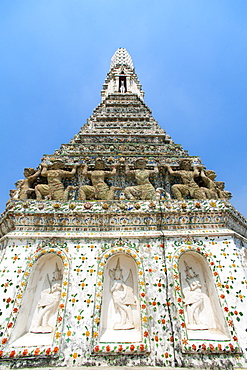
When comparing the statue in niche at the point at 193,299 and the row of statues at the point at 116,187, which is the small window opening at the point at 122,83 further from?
the statue in niche at the point at 193,299

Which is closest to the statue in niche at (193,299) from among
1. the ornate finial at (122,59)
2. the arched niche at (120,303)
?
the arched niche at (120,303)

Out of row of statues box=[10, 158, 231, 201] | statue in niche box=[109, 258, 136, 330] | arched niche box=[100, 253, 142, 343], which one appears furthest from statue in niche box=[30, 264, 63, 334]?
row of statues box=[10, 158, 231, 201]

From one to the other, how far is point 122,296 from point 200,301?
215 centimetres

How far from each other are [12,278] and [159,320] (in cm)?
411

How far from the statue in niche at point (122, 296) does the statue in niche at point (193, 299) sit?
149 centimetres

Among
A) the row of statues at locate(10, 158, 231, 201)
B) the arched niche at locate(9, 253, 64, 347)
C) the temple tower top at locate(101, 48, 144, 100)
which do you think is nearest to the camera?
the arched niche at locate(9, 253, 64, 347)

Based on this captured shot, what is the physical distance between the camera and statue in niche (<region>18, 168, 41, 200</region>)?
7601mm

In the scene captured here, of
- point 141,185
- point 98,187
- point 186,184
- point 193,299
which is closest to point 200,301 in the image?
point 193,299

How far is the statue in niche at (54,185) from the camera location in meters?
7.73

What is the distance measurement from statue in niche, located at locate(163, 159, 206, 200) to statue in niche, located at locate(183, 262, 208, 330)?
9.07 feet

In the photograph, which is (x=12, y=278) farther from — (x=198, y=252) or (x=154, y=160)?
(x=154, y=160)

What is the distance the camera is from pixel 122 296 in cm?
566

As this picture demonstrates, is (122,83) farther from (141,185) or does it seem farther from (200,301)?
(200,301)

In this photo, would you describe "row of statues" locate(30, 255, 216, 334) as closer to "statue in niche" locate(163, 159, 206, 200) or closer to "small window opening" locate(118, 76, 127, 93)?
"statue in niche" locate(163, 159, 206, 200)
